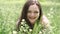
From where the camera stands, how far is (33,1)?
3.10 m

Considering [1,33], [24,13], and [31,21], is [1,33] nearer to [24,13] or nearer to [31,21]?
[31,21]

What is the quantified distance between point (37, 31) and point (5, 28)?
0.93ft

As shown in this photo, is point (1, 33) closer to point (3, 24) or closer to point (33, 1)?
point (3, 24)

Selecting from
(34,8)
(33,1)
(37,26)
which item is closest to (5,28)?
(37,26)

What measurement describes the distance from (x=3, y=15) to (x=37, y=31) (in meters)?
0.83

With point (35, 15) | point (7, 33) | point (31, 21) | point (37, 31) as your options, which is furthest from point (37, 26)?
point (31, 21)

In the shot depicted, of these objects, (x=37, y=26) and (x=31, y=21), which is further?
(x=31, y=21)

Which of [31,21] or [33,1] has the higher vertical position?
[33,1]

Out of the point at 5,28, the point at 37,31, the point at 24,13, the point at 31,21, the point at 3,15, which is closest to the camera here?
the point at 37,31

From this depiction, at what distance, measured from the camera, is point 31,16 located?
A: 9.25 ft

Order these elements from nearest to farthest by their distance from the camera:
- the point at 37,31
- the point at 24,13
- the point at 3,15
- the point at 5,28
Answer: the point at 37,31 < the point at 5,28 < the point at 3,15 < the point at 24,13

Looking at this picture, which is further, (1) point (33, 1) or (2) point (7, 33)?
(1) point (33, 1)

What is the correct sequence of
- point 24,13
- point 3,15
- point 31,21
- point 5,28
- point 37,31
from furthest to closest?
point 24,13 < point 31,21 < point 3,15 < point 5,28 < point 37,31

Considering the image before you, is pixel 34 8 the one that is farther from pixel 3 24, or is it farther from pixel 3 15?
pixel 3 24
